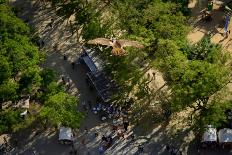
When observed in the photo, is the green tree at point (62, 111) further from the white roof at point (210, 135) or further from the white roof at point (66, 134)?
the white roof at point (210, 135)

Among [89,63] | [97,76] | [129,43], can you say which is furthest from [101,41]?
[89,63]

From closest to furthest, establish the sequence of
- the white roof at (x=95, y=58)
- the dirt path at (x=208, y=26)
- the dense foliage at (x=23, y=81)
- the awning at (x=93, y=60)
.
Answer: the dense foliage at (x=23, y=81) → the white roof at (x=95, y=58) → the awning at (x=93, y=60) → the dirt path at (x=208, y=26)

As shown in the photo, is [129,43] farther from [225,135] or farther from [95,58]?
[225,135]

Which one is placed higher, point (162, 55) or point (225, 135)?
point (162, 55)

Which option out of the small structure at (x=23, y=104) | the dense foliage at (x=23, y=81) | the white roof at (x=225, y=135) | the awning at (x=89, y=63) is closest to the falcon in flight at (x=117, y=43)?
the awning at (x=89, y=63)

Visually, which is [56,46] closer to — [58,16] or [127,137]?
[58,16]

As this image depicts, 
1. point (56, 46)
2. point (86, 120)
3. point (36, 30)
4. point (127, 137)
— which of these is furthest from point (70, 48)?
point (127, 137)

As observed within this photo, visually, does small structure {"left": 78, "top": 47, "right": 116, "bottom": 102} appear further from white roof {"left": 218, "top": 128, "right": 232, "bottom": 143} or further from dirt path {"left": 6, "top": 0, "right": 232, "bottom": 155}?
white roof {"left": 218, "top": 128, "right": 232, "bottom": 143}
